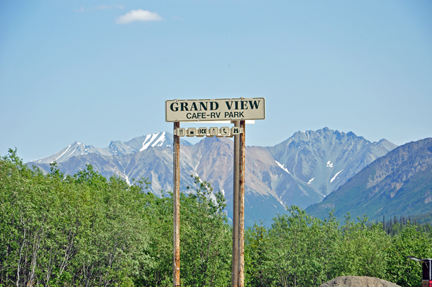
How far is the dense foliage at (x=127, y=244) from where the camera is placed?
47.4 metres

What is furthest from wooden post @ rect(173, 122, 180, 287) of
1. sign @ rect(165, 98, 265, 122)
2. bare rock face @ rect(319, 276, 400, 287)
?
bare rock face @ rect(319, 276, 400, 287)

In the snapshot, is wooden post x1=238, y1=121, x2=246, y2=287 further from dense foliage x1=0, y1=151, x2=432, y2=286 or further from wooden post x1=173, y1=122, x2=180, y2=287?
dense foliage x1=0, y1=151, x2=432, y2=286

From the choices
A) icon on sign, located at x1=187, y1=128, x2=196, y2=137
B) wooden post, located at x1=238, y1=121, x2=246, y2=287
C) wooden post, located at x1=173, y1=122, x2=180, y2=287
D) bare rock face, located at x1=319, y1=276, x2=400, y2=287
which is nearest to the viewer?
icon on sign, located at x1=187, y1=128, x2=196, y2=137

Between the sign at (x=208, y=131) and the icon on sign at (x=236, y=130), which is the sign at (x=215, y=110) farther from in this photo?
the sign at (x=208, y=131)

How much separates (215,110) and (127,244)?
25402 mm

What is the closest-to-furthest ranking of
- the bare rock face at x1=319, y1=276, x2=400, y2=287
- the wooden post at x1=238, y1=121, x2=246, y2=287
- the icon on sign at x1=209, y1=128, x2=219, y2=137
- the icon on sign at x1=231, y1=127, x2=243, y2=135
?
the icon on sign at x1=209, y1=128, x2=219, y2=137 → the wooden post at x1=238, y1=121, x2=246, y2=287 → the icon on sign at x1=231, y1=127, x2=243, y2=135 → the bare rock face at x1=319, y1=276, x2=400, y2=287

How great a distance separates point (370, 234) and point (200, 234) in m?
31.0

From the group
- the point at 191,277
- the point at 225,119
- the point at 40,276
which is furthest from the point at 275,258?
the point at 225,119

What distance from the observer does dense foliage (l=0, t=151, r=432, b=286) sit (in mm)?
47438

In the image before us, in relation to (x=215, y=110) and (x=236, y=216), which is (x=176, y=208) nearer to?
(x=236, y=216)

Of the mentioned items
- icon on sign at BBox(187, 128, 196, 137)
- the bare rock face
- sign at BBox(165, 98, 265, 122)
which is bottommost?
the bare rock face

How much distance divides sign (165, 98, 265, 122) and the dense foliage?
1771cm

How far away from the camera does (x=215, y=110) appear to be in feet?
90.7

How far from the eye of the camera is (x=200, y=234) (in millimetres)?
47250
